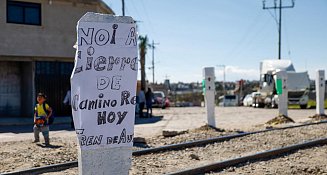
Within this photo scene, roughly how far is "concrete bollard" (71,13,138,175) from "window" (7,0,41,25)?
1934 centimetres

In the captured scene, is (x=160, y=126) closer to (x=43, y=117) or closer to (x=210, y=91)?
(x=210, y=91)

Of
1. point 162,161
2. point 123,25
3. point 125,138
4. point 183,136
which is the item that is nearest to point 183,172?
point 162,161

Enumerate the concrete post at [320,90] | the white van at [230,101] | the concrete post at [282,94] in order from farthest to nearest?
the white van at [230,101]
the concrete post at [320,90]
the concrete post at [282,94]

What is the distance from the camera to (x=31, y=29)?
24.2m

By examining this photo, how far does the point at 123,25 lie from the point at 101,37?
353mm

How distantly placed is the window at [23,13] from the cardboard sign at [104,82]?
19350mm

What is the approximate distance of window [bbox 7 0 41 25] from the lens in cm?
2380

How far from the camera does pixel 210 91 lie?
58.9ft

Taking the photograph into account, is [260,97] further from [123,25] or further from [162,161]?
[123,25]

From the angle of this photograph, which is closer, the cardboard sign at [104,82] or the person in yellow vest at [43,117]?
the cardboard sign at [104,82]

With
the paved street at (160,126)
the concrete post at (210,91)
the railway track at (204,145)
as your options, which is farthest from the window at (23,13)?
the railway track at (204,145)

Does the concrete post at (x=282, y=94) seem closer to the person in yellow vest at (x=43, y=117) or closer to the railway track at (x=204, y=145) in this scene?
the railway track at (x=204, y=145)

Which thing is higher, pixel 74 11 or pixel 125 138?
pixel 74 11

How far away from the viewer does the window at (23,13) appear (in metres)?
23.8
